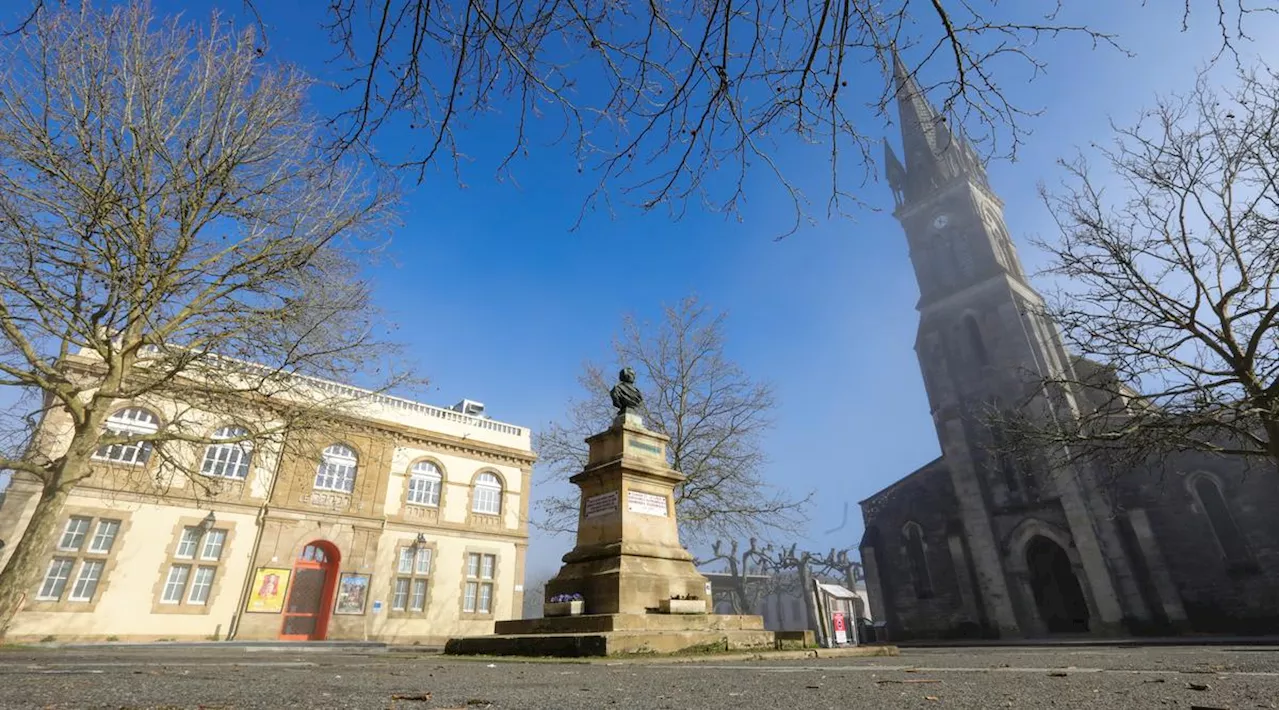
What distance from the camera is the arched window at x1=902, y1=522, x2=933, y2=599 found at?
23047 mm

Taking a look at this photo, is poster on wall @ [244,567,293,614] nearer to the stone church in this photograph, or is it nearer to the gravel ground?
the gravel ground

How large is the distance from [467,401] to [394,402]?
3936 mm

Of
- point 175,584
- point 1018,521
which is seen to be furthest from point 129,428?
point 1018,521

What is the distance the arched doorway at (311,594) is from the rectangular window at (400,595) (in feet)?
7.05

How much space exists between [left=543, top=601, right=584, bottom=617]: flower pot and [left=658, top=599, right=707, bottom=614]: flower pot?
3.85 ft

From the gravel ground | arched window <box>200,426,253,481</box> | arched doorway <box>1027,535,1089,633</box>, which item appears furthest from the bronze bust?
arched doorway <box>1027,535,1089,633</box>

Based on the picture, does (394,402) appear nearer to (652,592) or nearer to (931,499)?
(652,592)

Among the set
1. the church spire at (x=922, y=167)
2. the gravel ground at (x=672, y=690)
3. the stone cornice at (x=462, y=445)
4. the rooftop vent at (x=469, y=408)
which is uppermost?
the church spire at (x=922, y=167)

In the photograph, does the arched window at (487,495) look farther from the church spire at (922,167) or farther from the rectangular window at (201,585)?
the church spire at (922,167)

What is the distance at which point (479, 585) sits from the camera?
21.8 meters

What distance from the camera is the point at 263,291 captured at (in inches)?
391

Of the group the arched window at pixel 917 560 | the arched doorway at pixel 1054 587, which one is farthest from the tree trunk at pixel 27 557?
the arched doorway at pixel 1054 587

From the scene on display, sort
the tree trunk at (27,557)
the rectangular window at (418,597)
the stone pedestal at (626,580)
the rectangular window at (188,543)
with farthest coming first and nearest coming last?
the rectangular window at (418,597), the rectangular window at (188,543), the tree trunk at (27,557), the stone pedestal at (626,580)

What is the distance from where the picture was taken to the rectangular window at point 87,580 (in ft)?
48.5
